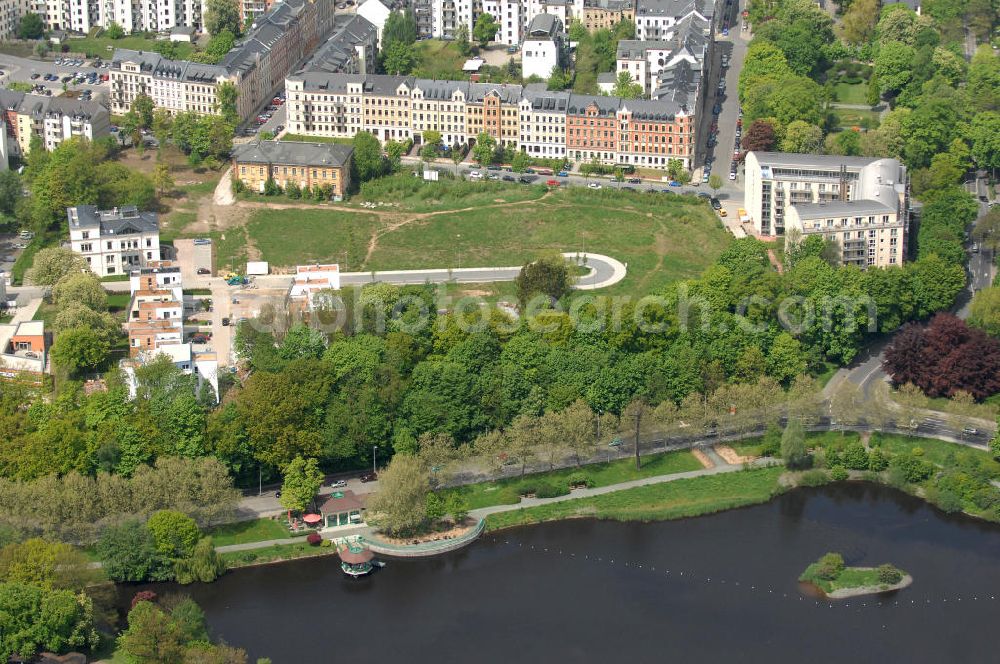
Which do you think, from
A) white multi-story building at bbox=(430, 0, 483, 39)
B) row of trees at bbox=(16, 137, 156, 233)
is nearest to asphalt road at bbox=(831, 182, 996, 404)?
row of trees at bbox=(16, 137, 156, 233)

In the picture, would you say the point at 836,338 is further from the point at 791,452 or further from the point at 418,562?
the point at 418,562

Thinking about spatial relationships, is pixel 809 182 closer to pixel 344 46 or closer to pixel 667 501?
pixel 667 501

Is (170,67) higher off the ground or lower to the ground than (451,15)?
lower

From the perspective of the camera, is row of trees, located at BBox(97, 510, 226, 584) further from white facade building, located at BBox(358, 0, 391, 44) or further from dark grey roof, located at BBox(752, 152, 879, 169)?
white facade building, located at BBox(358, 0, 391, 44)

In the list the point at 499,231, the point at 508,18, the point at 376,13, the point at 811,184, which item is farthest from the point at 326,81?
the point at 811,184

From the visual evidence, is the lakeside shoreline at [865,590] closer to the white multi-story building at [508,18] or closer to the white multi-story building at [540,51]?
the white multi-story building at [540,51]

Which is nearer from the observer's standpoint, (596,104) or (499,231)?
(499,231)

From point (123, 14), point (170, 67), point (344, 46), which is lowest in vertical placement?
point (170, 67)

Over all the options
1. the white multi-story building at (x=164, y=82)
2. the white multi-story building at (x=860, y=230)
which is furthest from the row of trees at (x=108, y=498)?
the white multi-story building at (x=164, y=82)
